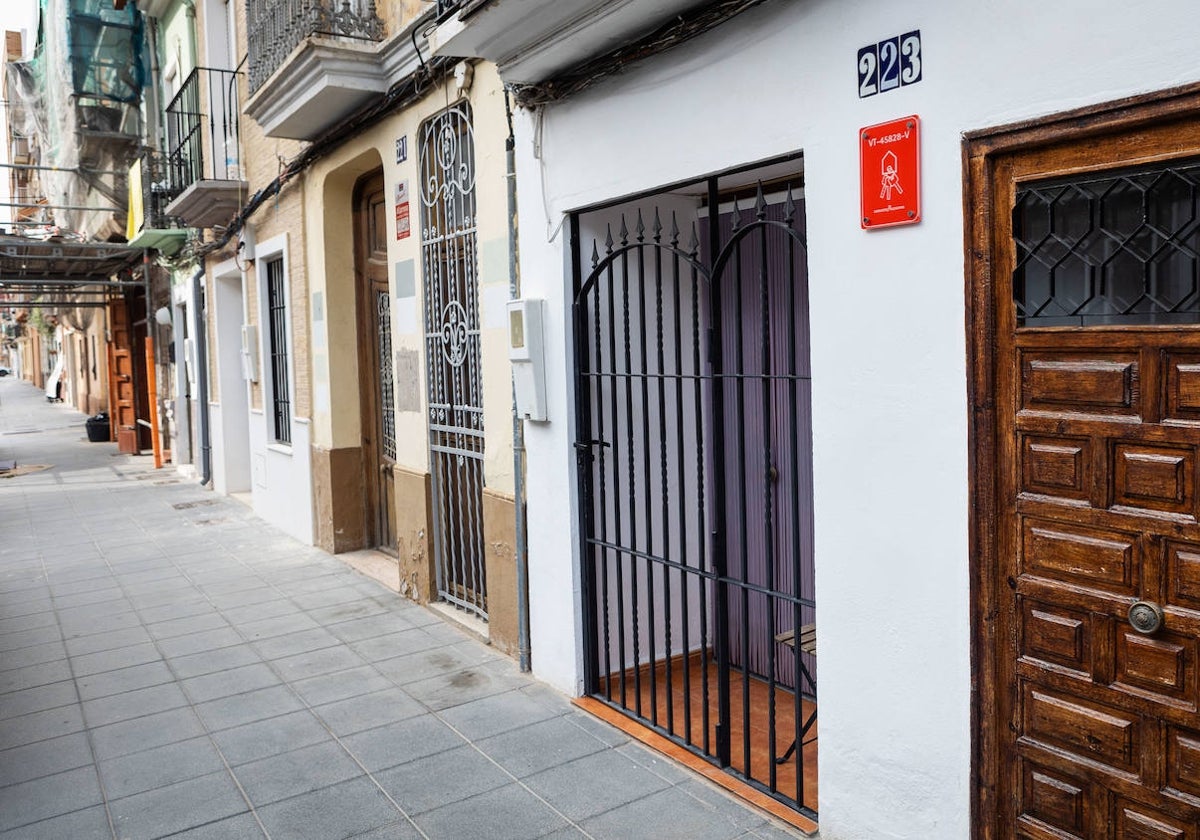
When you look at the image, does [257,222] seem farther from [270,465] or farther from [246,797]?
[246,797]

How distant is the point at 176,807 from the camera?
4.00m

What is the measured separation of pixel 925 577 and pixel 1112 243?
1.14 meters

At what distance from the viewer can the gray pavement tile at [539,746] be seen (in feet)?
14.0

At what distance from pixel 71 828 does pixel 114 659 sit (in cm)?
233

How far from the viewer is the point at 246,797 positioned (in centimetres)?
406

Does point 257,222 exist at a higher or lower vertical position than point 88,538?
higher

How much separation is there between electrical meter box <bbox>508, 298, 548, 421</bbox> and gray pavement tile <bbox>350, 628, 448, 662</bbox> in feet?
6.15

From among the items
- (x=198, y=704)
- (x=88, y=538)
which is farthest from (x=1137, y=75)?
(x=88, y=538)

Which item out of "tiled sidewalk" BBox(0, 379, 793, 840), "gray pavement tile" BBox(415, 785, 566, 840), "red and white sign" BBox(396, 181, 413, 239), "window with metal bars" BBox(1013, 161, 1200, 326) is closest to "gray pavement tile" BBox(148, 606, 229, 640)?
"tiled sidewalk" BBox(0, 379, 793, 840)

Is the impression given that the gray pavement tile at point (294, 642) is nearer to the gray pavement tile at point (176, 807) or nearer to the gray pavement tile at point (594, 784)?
the gray pavement tile at point (176, 807)

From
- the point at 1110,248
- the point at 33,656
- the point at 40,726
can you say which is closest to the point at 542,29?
the point at 1110,248

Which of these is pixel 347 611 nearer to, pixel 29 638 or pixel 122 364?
pixel 29 638

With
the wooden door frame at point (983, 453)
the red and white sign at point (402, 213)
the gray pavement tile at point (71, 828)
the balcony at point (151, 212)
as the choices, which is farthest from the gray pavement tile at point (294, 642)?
the balcony at point (151, 212)

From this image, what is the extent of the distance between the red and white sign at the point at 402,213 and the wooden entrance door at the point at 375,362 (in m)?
1.35
